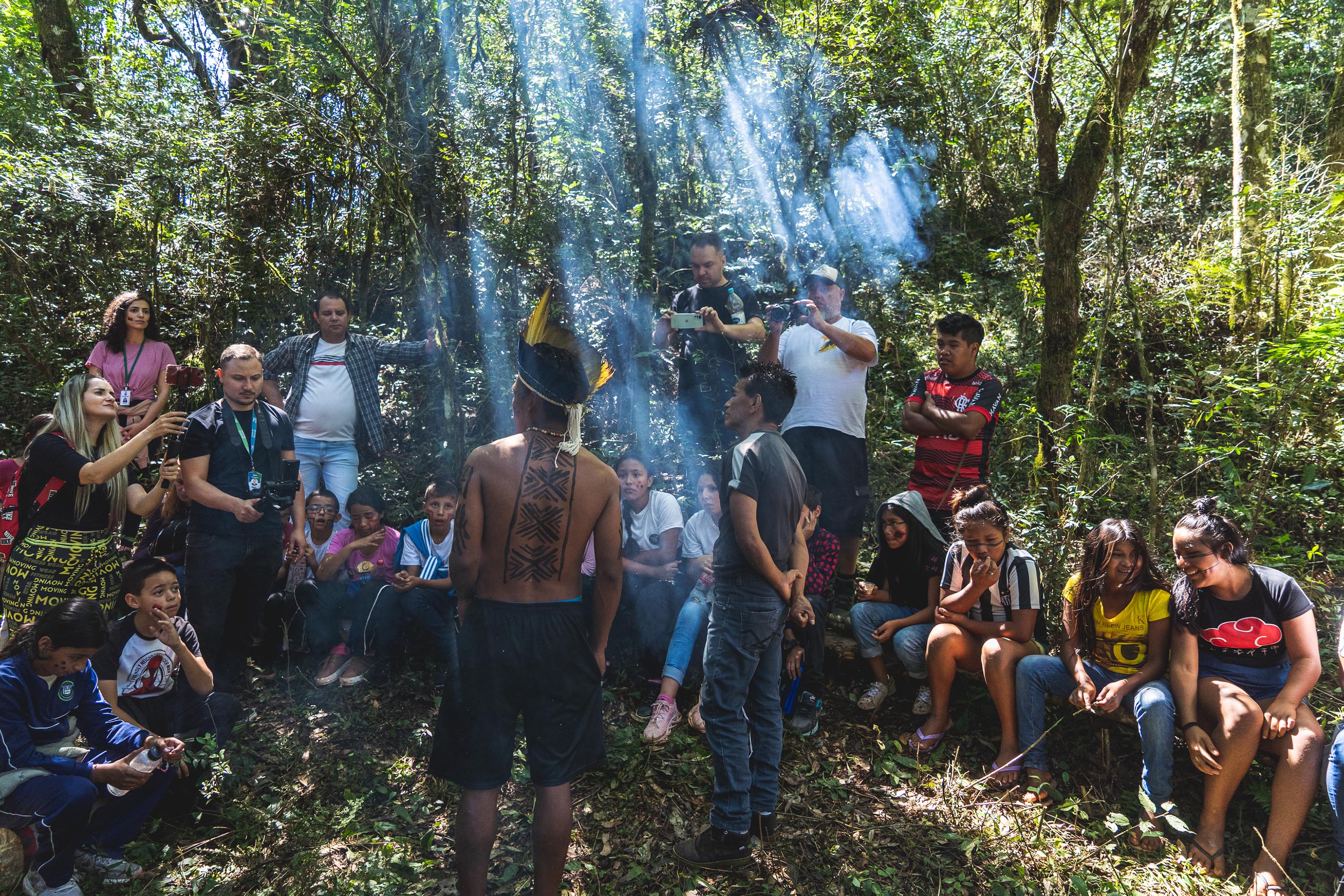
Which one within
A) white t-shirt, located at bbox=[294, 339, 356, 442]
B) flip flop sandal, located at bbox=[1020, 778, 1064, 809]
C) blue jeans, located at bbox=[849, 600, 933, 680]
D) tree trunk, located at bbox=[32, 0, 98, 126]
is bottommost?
flip flop sandal, located at bbox=[1020, 778, 1064, 809]

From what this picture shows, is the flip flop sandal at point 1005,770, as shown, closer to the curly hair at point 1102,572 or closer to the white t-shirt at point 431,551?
the curly hair at point 1102,572

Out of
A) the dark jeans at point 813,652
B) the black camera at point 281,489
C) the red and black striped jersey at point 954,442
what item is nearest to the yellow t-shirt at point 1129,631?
the red and black striped jersey at point 954,442

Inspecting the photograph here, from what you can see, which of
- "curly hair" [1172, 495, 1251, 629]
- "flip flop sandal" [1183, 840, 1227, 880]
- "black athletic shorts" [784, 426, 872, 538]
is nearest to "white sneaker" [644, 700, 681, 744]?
"black athletic shorts" [784, 426, 872, 538]

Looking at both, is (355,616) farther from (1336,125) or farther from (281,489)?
(1336,125)

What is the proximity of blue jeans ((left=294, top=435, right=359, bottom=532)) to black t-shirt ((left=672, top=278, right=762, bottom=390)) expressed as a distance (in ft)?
7.53

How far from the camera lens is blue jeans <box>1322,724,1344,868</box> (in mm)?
3207

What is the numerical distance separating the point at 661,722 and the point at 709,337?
99.5 inches

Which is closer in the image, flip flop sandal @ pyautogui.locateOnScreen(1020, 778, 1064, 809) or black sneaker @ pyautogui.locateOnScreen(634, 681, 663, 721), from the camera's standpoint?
flip flop sandal @ pyautogui.locateOnScreen(1020, 778, 1064, 809)

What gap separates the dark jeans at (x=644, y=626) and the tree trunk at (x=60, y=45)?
25.6 feet

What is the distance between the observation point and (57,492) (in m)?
3.73

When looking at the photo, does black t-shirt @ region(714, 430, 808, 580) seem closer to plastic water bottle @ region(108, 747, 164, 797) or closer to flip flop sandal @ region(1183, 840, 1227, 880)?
flip flop sandal @ region(1183, 840, 1227, 880)

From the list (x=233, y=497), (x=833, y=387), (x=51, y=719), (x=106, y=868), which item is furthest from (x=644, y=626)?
(x=51, y=719)

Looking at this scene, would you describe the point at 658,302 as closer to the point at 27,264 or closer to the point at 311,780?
the point at 311,780

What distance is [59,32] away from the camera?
28.0 ft
